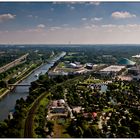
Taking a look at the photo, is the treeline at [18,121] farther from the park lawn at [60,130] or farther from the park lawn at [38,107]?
the park lawn at [60,130]

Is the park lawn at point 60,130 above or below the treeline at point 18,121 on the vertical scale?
below

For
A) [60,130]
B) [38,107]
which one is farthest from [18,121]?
[38,107]

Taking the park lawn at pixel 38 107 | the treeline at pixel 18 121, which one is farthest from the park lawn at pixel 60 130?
the treeline at pixel 18 121

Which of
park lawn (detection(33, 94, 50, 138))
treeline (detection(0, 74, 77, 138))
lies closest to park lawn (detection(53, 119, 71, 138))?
park lawn (detection(33, 94, 50, 138))

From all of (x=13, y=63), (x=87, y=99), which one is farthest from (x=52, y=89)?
(x=13, y=63)

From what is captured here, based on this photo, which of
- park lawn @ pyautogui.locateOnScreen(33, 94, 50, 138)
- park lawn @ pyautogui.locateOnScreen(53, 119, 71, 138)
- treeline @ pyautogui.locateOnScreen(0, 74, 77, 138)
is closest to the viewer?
treeline @ pyautogui.locateOnScreen(0, 74, 77, 138)

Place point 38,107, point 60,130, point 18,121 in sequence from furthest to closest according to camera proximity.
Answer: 1. point 38,107
2. point 18,121
3. point 60,130

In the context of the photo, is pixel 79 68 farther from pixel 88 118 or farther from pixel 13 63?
pixel 88 118

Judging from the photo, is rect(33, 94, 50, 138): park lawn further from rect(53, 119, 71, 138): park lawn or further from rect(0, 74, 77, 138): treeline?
rect(53, 119, 71, 138): park lawn

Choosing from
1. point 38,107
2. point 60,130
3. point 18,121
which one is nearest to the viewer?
point 60,130

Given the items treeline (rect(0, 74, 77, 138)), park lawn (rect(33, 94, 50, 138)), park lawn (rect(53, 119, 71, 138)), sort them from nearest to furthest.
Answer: treeline (rect(0, 74, 77, 138)) → park lawn (rect(53, 119, 71, 138)) → park lawn (rect(33, 94, 50, 138))

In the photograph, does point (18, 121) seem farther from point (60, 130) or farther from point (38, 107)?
point (38, 107)
